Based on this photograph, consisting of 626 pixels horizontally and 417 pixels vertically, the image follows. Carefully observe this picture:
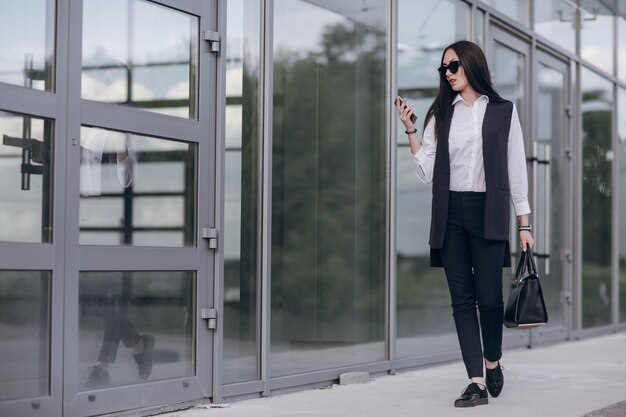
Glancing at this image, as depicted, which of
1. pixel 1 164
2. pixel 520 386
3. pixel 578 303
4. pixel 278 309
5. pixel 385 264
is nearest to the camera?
pixel 1 164

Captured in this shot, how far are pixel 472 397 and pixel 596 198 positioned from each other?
5596 millimetres

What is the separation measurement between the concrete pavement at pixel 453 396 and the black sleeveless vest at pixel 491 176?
73cm

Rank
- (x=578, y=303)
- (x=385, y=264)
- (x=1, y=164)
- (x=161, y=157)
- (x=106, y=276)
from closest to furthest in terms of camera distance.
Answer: (x=1, y=164) < (x=106, y=276) < (x=161, y=157) < (x=385, y=264) < (x=578, y=303)

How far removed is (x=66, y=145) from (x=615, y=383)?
10.9 ft

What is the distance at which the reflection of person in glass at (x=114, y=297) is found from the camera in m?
4.24

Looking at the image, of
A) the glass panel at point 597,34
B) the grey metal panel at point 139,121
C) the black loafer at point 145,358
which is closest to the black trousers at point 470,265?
the grey metal panel at point 139,121

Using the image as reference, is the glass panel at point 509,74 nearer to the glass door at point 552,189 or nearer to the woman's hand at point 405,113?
the glass door at point 552,189

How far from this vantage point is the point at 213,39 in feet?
16.0

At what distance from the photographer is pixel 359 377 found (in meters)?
5.89

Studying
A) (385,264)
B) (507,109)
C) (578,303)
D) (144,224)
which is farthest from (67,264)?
(578,303)

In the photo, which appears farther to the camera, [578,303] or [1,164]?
[578,303]

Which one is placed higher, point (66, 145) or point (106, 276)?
point (66, 145)

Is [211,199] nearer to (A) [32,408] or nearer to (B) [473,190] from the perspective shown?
(B) [473,190]

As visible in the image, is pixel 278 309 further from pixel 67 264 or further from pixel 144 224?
pixel 67 264
